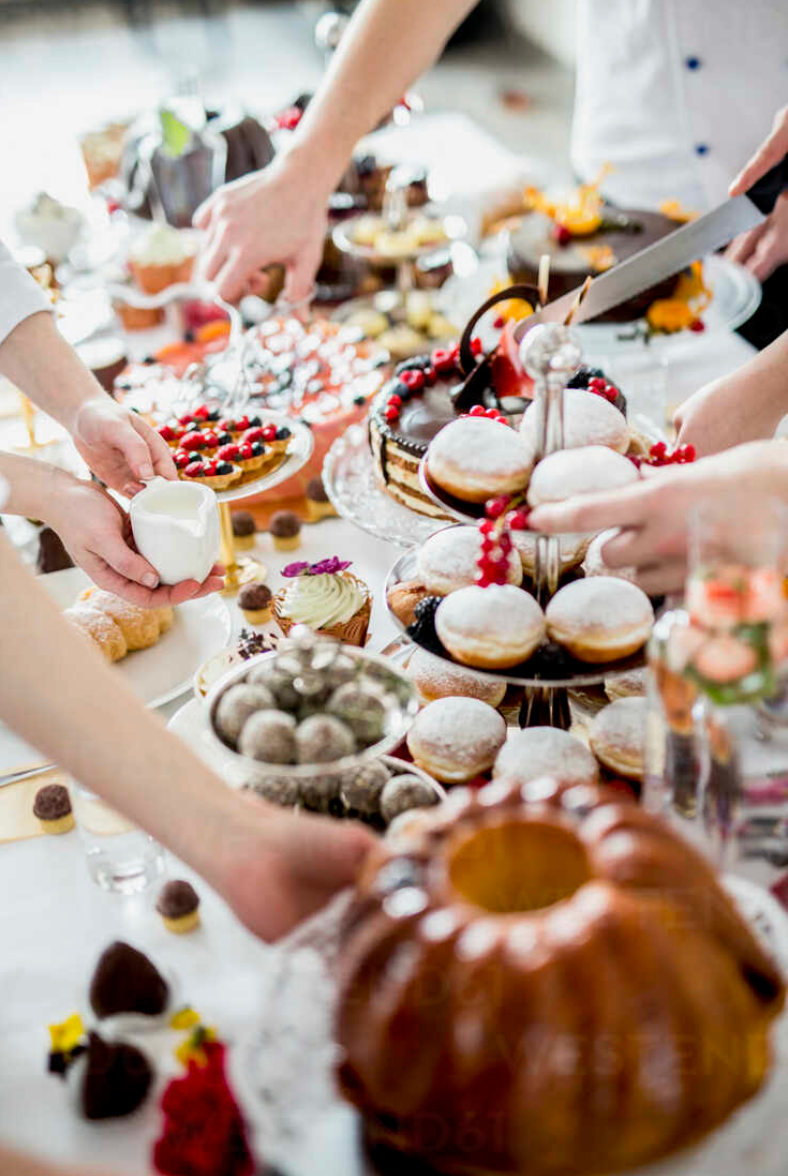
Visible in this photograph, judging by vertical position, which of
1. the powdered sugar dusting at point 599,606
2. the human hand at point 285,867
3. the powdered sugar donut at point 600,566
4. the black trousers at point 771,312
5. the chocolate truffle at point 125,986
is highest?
the human hand at point 285,867

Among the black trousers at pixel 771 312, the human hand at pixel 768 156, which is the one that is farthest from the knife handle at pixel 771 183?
the black trousers at pixel 771 312

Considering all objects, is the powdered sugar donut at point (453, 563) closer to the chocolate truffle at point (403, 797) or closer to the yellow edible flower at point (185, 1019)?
the chocolate truffle at point (403, 797)

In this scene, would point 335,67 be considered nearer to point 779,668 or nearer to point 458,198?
point 458,198

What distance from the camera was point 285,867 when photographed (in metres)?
0.77

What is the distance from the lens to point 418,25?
74.8 inches

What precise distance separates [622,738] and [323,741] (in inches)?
14.0

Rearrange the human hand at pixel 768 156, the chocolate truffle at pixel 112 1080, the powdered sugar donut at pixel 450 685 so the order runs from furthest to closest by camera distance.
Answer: the human hand at pixel 768 156, the powdered sugar donut at pixel 450 685, the chocolate truffle at pixel 112 1080

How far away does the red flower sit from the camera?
815mm

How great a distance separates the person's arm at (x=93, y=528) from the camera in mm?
1276

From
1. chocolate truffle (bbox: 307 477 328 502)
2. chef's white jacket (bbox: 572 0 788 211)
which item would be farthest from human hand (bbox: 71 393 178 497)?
chef's white jacket (bbox: 572 0 788 211)

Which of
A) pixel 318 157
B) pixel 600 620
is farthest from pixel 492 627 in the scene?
pixel 318 157

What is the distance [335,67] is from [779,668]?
1599 mm

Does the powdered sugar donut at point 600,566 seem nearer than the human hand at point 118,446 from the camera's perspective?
Yes

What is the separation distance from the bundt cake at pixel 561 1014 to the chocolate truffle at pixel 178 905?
37cm
